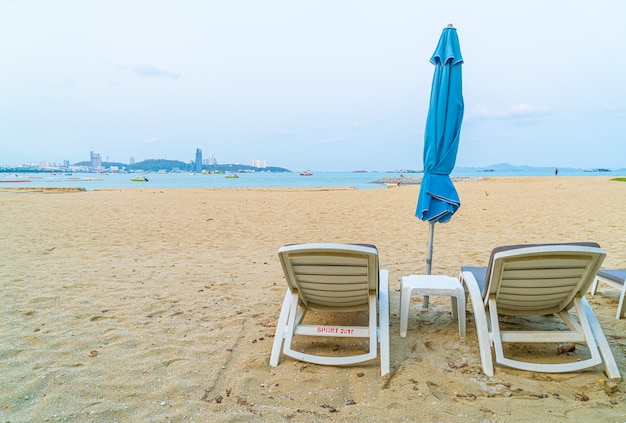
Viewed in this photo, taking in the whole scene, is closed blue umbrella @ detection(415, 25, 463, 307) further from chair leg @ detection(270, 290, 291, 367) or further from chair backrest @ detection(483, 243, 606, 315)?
chair leg @ detection(270, 290, 291, 367)

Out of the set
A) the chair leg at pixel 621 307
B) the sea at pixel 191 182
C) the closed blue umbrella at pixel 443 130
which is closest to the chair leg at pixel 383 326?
the closed blue umbrella at pixel 443 130

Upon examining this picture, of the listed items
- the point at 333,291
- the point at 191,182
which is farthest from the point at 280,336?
the point at 191,182

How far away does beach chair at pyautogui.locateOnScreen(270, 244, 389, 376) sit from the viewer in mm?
2828

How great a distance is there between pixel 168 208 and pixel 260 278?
30.7 feet

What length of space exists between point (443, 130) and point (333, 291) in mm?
1686

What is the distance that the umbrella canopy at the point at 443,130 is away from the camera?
346 centimetres

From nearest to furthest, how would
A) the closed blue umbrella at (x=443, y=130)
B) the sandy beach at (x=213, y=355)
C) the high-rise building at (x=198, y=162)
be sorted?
the sandy beach at (x=213, y=355), the closed blue umbrella at (x=443, y=130), the high-rise building at (x=198, y=162)

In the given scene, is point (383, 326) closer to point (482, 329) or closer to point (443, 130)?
point (482, 329)

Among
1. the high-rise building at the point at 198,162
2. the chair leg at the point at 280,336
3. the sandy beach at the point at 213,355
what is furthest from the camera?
the high-rise building at the point at 198,162

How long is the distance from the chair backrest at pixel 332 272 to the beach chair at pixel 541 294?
0.83 metres

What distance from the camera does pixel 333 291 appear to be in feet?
10.0

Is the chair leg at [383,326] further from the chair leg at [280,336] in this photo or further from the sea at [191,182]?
the sea at [191,182]

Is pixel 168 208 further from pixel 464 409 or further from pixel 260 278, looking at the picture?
pixel 464 409

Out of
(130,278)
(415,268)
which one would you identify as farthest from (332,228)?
(130,278)
